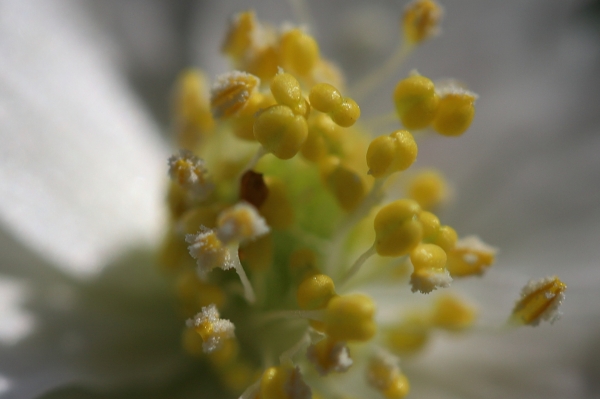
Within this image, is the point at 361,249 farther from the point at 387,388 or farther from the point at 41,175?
the point at 41,175

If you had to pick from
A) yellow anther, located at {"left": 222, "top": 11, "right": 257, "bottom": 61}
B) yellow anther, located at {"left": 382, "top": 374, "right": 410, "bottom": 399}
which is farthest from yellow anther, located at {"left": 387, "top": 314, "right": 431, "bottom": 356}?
yellow anther, located at {"left": 222, "top": 11, "right": 257, "bottom": 61}

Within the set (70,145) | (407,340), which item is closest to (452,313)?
(407,340)

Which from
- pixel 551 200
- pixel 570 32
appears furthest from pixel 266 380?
pixel 570 32

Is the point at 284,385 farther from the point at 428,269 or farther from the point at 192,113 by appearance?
the point at 192,113

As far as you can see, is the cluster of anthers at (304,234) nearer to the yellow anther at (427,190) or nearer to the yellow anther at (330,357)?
the yellow anther at (330,357)

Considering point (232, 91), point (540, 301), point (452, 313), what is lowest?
point (540, 301)

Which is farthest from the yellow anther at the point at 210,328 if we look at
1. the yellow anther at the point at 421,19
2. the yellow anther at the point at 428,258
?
the yellow anther at the point at 421,19

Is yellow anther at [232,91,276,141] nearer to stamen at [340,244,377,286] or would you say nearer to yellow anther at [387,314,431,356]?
stamen at [340,244,377,286]
